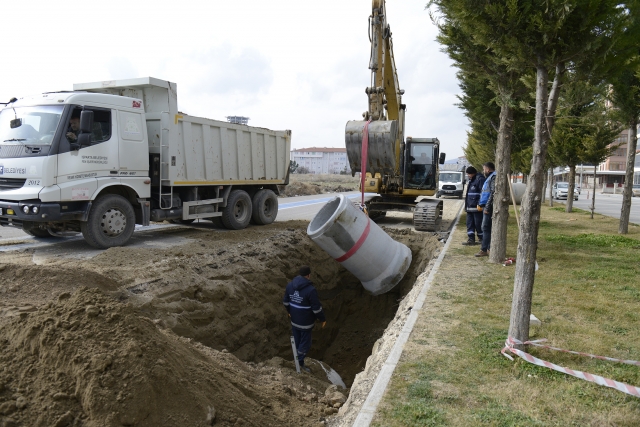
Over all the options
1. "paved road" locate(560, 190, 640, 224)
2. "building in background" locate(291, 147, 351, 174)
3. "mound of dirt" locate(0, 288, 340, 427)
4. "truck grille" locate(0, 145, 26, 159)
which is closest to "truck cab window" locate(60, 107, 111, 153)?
"truck grille" locate(0, 145, 26, 159)

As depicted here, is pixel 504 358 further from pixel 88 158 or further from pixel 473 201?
pixel 88 158

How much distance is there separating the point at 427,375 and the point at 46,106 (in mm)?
8065

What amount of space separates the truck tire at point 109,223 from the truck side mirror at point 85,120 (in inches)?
51.5

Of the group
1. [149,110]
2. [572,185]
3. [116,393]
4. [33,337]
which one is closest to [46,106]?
[149,110]

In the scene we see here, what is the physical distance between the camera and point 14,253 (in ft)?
25.9

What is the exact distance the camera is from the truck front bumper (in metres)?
7.77

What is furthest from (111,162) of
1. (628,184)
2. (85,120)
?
(628,184)

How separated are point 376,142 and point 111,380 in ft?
25.3

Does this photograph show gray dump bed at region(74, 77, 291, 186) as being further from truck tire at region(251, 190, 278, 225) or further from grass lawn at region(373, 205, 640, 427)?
grass lawn at region(373, 205, 640, 427)

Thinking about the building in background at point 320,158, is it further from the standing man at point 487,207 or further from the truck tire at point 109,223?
the truck tire at point 109,223

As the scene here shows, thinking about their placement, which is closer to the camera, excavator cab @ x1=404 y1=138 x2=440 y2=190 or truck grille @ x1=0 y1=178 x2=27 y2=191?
truck grille @ x1=0 y1=178 x2=27 y2=191

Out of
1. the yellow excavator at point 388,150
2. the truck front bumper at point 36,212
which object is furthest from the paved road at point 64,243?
the yellow excavator at point 388,150

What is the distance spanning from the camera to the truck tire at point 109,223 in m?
8.45

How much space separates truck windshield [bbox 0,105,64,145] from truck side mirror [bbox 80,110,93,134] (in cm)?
41
